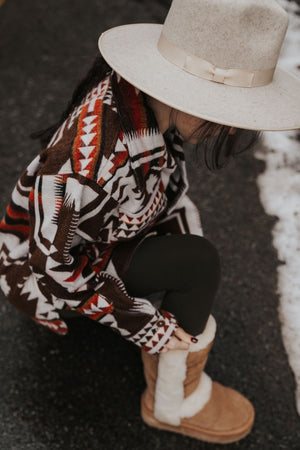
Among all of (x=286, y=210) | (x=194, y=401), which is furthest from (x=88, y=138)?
(x=286, y=210)

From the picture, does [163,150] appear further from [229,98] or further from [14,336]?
[14,336]

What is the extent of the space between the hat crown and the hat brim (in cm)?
4

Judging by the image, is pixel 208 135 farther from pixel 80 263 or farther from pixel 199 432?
pixel 199 432

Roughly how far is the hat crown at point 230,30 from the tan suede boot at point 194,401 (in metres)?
0.56

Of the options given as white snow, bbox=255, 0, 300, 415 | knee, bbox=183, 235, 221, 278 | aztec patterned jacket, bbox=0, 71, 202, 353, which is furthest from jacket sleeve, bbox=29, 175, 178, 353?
white snow, bbox=255, 0, 300, 415

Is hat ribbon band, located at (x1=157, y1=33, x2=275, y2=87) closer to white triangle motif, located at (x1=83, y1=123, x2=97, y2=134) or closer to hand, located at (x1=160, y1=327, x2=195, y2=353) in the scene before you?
white triangle motif, located at (x1=83, y1=123, x2=97, y2=134)

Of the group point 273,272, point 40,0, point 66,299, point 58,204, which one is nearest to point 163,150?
point 58,204

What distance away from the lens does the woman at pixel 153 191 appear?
Result: 0.75m

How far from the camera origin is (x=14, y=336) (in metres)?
1.27

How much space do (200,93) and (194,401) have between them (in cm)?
69

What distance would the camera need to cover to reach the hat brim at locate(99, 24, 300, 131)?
0.73 metres

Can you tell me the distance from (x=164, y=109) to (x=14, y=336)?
2.46ft

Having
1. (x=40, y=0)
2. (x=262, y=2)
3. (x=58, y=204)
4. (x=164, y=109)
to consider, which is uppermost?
(x=262, y=2)

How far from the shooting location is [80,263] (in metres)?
0.90
